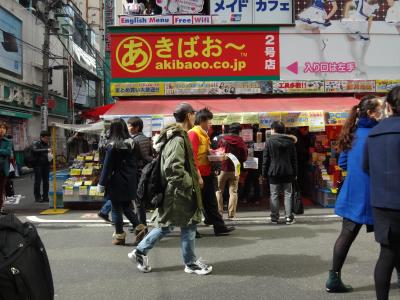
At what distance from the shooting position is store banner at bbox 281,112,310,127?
29.9 feet

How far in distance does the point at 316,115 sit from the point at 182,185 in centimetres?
534

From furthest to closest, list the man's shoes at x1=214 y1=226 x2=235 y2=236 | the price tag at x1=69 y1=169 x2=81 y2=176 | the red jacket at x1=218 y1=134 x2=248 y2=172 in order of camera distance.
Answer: the price tag at x1=69 y1=169 x2=81 y2=176, the red jacket at x1=218 y1=134 x2=248 y2=172, the man's shoes at x1=214 y1=226 x2=235 y2=236

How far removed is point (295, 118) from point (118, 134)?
4489 mm

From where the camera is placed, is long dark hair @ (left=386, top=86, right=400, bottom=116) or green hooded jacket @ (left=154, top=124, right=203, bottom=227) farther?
green hooded jacket @ (left=154, top=124, right=203, bottom=227)

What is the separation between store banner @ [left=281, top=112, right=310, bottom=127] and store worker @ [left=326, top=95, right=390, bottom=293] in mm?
5041

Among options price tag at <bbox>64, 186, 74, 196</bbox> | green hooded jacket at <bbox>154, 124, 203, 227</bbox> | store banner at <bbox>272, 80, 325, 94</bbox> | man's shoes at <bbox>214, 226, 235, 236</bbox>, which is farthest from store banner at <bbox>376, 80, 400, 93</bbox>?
green hooded jacket at <bbox>154, 124, 203, 227</bbox>

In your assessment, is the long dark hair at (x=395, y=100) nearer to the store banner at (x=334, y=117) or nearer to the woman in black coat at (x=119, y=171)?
the woman in black coat at (x=119, y=171)

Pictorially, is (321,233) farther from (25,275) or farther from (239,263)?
(25,275)

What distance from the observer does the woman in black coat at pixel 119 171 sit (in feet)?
18.8

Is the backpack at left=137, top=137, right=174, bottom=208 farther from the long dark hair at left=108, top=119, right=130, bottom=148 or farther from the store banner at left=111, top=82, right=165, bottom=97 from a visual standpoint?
the store banner at left=111, top=82, right=165, bottom=97

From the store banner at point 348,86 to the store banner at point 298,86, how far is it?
19 cm

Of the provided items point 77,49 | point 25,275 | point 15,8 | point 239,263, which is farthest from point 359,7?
point 77,49

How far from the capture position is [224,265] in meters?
5.07

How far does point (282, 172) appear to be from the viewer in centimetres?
729
